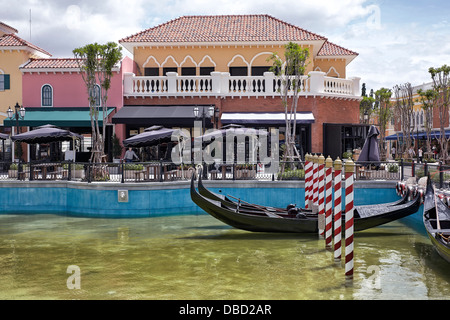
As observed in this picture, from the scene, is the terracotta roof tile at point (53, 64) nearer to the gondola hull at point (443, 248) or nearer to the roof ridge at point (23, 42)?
the roof ridge at point (23, 42)

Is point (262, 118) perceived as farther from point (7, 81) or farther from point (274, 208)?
point (7, 81)

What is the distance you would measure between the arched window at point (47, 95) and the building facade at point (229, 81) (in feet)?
13.8

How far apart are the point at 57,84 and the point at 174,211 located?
41.2 feet

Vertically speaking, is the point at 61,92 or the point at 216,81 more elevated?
the point at 216,81

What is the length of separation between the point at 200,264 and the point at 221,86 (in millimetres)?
15579

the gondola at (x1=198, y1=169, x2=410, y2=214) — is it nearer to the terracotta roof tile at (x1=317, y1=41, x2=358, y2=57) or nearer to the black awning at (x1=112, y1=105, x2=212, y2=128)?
the black awning at (x1=112, y1=105, x2=212, y2=128)

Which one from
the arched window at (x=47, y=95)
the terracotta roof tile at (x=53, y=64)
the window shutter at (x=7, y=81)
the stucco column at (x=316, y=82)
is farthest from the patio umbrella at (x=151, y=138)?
the window shutter at (x=7, y=81)

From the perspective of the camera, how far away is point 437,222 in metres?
11.2

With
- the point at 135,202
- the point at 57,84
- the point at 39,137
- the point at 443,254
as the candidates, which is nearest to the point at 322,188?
the point at 443,254

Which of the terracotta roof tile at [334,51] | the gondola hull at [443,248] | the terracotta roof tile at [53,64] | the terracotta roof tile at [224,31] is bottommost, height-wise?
the gondola hull at [443,248]

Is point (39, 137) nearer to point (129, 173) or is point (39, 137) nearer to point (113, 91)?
point (129, 173)

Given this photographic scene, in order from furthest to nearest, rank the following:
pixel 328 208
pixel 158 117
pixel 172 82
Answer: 1. pixel 172 82
2. pixel 158 117
3. pixel 328 208
